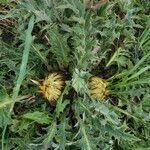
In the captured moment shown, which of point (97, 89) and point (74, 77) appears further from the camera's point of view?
point (97, 89)

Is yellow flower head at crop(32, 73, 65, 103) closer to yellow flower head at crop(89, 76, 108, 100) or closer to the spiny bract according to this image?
the spiny bract

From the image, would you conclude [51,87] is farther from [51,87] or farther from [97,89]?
[97,89]

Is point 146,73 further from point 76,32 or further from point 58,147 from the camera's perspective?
point 58,147

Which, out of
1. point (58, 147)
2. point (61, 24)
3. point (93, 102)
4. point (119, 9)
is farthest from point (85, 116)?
point (119, 9)

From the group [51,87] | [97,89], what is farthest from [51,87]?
[97,89]

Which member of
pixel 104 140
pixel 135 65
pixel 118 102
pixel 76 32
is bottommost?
pixel 104 140

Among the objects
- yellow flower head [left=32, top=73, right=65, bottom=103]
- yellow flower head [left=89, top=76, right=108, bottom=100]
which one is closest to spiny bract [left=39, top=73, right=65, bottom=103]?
yellow flower head [left=32, top=73, right=65, bottom=103]

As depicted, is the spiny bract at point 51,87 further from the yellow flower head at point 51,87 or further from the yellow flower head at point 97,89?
the yellow flower head at point 97,89

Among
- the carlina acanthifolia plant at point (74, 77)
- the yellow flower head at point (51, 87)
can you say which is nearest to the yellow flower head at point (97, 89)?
the carlina acanthifolia plant at point (74, 77)
